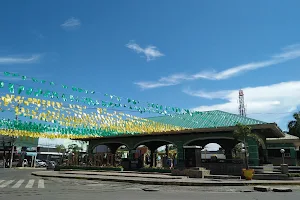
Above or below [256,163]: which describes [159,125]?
above

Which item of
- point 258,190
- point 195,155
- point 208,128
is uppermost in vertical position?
point 208,128

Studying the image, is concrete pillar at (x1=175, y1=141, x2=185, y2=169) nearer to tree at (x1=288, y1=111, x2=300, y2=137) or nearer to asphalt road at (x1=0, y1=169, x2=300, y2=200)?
asphalt road at (x1=0, y1=169, x2=300, y2=200)

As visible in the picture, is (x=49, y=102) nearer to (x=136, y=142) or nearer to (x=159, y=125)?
(x=159, y=125)

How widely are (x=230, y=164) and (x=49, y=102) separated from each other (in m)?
17.2

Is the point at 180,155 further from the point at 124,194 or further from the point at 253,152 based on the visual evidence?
the point at 124,194

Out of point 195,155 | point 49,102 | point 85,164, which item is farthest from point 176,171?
point 85,164

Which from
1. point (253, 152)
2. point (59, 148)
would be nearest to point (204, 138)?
point (253, 152)

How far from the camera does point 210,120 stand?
97.5 ft

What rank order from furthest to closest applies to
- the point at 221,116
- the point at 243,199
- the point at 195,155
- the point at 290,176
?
1. the point at 221,116
2. the point at 195,155
3. the point at 290,176
4. the point at 243,199

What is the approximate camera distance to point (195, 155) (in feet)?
73.5

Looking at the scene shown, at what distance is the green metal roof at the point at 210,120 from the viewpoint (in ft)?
91.3

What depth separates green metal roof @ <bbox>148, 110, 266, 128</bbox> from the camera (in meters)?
27.8

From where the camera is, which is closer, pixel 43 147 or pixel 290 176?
pixel 290 176

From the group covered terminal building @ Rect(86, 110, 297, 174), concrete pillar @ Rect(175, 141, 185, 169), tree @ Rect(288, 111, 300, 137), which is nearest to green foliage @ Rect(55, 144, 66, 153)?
covered terminal building @ Rect(86, 110, 297, 174)
